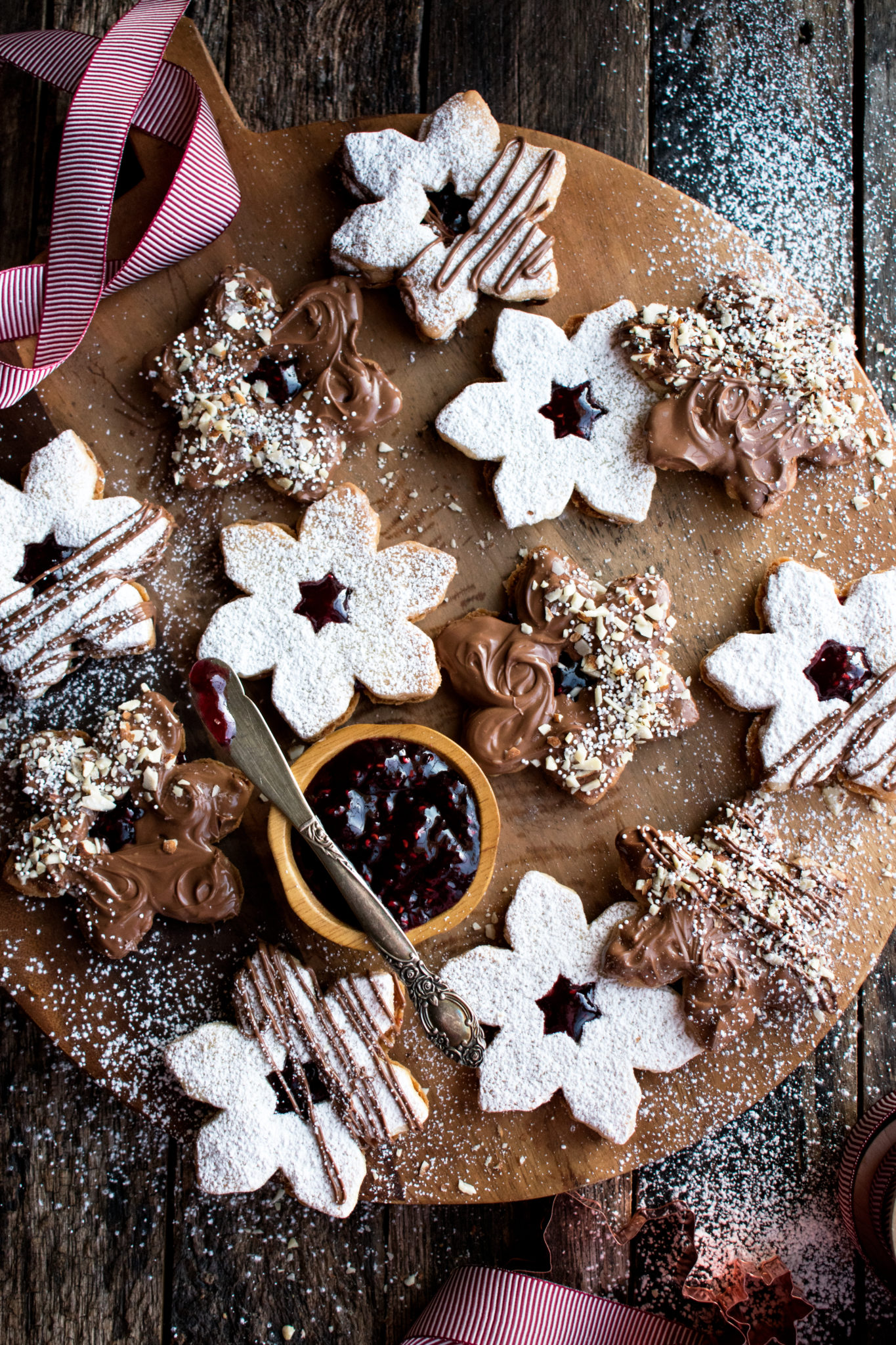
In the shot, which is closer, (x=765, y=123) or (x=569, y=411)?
(x=569, y=411)

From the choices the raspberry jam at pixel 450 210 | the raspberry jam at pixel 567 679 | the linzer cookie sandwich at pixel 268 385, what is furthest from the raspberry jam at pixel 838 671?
the raspberry jam at pixel 450 210

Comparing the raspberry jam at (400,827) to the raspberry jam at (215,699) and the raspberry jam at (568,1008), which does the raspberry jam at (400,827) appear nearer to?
Answer: the raspberry jam at (215,699)

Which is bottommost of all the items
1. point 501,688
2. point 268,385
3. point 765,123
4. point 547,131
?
point 501,688

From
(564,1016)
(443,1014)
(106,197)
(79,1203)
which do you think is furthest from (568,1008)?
(106,197)

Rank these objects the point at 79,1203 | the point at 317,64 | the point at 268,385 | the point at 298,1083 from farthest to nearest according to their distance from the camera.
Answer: the point at 317,64
the point at 79,1203
the point at 268,385
the point at 298,1083

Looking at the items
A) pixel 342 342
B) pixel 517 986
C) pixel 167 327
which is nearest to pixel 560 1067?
pixel 517 986

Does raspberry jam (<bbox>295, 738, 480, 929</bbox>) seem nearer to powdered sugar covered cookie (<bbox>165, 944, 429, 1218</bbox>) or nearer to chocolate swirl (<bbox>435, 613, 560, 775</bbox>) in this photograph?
chocolate swirl (<bbox>435, 613, 560, 775</bbox>)

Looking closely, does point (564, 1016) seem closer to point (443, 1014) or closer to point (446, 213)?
point (443, 1014)
